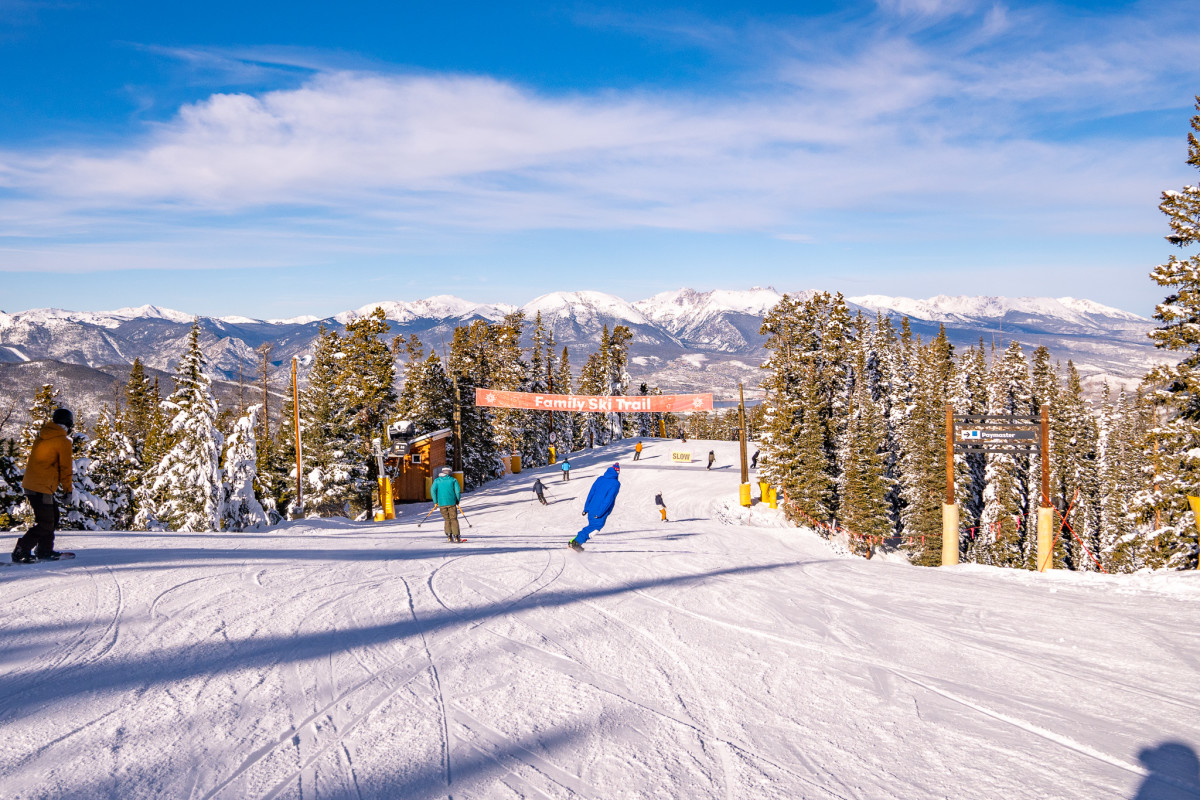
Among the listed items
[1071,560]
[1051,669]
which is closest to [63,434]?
[1051,669]

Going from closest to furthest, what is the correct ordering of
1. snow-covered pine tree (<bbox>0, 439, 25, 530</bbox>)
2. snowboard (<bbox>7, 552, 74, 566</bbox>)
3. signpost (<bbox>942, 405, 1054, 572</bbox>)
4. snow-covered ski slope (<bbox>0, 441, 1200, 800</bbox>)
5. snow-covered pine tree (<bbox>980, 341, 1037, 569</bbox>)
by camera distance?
snow-covered ski slope (<bbox>0, 441, 1200, 800</bbox>) → snowboard (<bbox>7, 552, 74, 566</bbox>) → signpost (<bbox>942, 405, 1054, 572</bbox>) → snow-covered pine tree (<bbox>0, 439, 25, 530</bbox>) → snow-covered pine tree (<bbox>980, 341, 1037, 569</bbox>)

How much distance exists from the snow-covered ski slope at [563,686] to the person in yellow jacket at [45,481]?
61 cm

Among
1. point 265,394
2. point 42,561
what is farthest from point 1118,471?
point 42,561

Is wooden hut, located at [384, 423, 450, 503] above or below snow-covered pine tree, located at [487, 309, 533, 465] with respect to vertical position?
below

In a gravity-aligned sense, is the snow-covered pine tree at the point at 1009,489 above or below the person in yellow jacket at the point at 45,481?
below

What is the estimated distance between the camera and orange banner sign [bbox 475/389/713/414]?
39594 mm

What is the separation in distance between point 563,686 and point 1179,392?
77.2 feet

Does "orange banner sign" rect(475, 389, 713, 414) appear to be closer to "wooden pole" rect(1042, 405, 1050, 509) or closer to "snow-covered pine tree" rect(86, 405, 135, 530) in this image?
"snow-covered pine tree" rect(86, 405, 135, 530)

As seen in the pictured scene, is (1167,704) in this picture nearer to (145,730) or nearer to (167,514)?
(145,730)

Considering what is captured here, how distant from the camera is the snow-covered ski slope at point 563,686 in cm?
341

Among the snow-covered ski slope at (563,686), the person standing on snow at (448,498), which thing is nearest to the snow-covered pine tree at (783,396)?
the person standing on snow at (448,498)

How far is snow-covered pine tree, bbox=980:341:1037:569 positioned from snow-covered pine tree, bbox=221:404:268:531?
37727 millimetres

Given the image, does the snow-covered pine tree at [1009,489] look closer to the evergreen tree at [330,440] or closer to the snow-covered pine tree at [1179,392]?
the snow-covered pine tree at [1179,392]

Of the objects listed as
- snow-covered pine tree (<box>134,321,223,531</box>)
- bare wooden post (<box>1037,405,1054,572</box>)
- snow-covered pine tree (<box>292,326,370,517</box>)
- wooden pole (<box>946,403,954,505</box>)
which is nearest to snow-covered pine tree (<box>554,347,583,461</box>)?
snow-covered pine tree (<box>292,326,370,517</box>)
